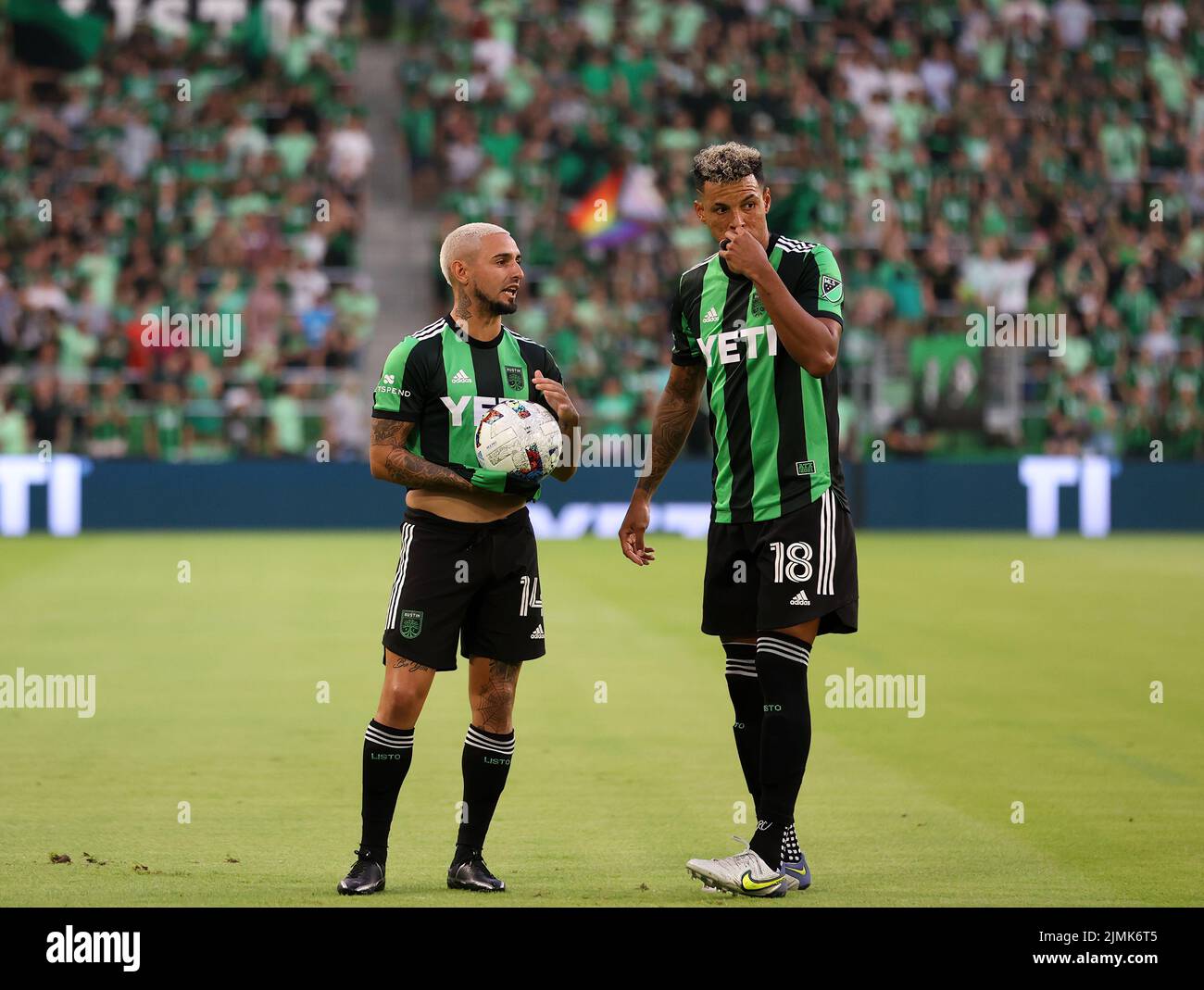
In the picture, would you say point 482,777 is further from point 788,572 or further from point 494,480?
point 788,572

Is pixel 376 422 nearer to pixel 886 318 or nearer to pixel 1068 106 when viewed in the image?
pixel 886 318

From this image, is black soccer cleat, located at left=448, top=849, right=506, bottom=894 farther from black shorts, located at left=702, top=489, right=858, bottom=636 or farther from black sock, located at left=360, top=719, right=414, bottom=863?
black shorts, located at left=702, top=489, right=858, bottom=636

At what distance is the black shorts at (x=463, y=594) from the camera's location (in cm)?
635

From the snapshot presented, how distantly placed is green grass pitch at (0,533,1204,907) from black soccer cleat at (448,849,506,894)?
0.26ft

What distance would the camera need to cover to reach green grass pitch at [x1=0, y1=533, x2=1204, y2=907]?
6.73 m

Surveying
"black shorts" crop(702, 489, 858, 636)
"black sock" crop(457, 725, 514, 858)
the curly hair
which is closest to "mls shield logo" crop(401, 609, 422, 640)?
"black sock" crop(457, 725, 514, 858)

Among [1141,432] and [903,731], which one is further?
[1141,432]

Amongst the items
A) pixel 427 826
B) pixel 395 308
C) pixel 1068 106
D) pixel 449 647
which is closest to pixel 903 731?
pixel 427 826

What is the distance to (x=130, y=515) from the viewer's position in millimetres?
23875

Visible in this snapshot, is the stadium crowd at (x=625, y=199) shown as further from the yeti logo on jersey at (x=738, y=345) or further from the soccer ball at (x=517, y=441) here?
the soccer ball at (x=517, y=441)

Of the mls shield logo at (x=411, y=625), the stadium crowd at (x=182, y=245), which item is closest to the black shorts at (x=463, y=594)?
the mls shield logo at (x=411, y=625)

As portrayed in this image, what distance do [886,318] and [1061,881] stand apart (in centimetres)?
1941

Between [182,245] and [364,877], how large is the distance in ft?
70.3

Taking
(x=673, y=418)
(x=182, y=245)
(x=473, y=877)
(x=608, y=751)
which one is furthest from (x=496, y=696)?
(x=182, y=245)
